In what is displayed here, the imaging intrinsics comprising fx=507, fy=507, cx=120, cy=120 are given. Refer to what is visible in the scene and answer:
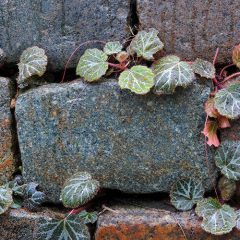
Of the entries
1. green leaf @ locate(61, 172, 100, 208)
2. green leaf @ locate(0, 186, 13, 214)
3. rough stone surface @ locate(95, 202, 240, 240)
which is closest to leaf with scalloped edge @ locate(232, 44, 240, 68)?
rough stone surface @ locate(95, 202, 240, 240)

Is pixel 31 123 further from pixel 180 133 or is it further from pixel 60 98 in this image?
pixel 180 133

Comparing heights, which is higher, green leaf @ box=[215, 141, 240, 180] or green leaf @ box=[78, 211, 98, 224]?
green leaf @ box=[215, 141, 240, 180]

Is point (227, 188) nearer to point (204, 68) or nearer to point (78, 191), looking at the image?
point (204, 68)

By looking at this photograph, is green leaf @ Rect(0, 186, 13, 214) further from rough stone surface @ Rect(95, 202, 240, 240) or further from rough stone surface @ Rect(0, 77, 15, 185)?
rough stone surface @ Rect(95, 202, 240, 240)

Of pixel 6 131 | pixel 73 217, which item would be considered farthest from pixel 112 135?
pixel 6 131

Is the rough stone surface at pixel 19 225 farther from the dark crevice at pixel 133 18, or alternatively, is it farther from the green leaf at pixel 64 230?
the dark crevice at pixel 133 18

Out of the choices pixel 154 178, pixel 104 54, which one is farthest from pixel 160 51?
pixel 154 178
